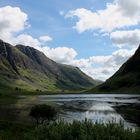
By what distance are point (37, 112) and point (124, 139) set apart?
4748 centimetres

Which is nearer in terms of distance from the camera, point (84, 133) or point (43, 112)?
point (84, 133)

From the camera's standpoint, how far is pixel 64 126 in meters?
13.3

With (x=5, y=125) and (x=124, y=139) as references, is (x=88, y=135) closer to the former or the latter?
(x=124, y=139)

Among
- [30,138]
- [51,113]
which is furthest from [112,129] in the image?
[51,113]

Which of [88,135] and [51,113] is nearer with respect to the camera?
[88,135]

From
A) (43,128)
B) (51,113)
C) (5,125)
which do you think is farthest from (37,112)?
(43,128)

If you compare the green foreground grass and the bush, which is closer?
the green foreground grass

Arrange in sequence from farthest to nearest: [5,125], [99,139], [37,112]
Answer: [37,112] < [5,125] < [99,139]

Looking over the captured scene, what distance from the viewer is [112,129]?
12.5 m

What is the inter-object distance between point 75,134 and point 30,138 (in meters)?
1.75

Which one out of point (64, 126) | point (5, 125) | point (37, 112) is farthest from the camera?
point (37, 112)

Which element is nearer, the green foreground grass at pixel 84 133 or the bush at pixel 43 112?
the green foreground grass at pixel 84 133

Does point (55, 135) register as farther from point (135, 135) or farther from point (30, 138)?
point (135, 135)

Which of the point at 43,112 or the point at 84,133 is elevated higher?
the point at 84,133
